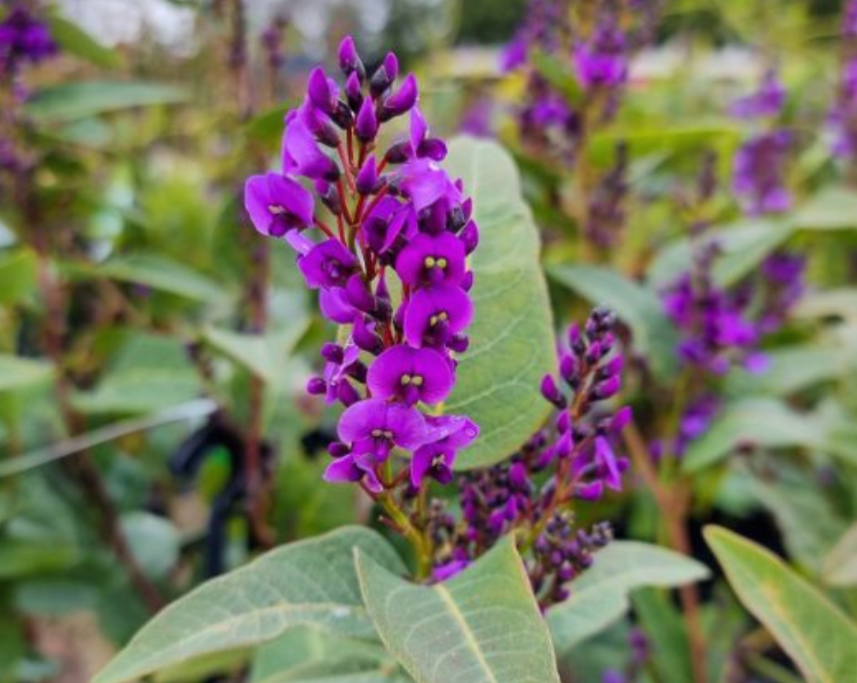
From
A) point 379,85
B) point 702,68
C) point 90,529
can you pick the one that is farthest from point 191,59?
point 379,85

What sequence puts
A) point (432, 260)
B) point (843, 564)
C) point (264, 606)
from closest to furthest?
point (432, 260)
point (264, 606)
point (843, 564)

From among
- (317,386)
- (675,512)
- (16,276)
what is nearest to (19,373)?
(16,276)

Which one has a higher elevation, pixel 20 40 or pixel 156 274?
pixel 20 40

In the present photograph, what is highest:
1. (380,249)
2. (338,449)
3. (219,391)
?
(380,249)

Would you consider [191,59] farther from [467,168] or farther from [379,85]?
[379,85]

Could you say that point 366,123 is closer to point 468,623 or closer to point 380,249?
point 380,249

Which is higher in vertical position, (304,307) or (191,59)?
(191,59)
